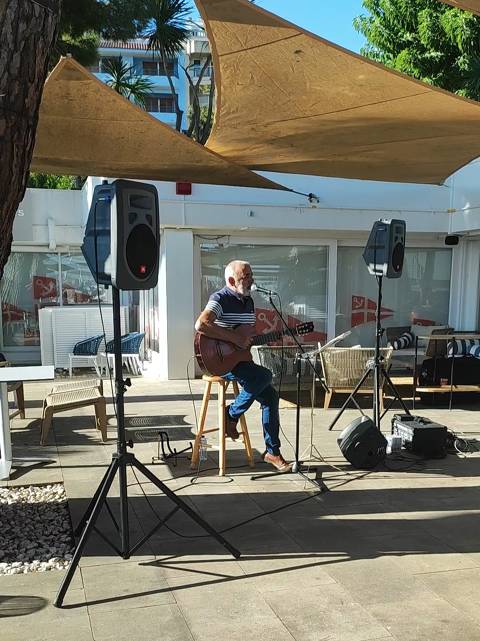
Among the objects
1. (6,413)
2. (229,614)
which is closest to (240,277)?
(6,413)

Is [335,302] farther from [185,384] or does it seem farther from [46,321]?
[46,321]

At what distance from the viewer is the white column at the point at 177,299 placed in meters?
8.59

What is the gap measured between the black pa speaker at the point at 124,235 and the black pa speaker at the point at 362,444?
7.84 ft

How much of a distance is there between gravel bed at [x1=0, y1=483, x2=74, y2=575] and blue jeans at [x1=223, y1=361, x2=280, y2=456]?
1.55 metres

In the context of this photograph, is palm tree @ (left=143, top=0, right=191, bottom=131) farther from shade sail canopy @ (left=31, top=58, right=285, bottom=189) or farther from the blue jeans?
the blue jeans

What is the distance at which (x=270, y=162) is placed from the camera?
518cm

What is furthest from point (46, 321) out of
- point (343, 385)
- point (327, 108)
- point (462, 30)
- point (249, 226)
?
point (462, 30)

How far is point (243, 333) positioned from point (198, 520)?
176 centimetres

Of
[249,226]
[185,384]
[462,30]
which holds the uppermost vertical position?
[462,30]

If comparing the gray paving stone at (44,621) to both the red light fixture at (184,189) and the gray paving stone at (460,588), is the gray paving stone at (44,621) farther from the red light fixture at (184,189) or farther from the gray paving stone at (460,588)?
Result: the red light fixture at (184,189)

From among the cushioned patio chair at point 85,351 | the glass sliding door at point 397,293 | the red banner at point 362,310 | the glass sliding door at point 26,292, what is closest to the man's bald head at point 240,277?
the glass sliding door at point 397,293

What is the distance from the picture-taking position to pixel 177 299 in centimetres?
864

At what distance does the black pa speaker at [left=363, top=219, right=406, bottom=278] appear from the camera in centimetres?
543

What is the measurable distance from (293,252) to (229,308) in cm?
520
